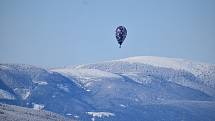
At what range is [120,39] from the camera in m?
128

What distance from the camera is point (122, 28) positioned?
130 m

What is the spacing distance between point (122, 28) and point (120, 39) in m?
3.96
